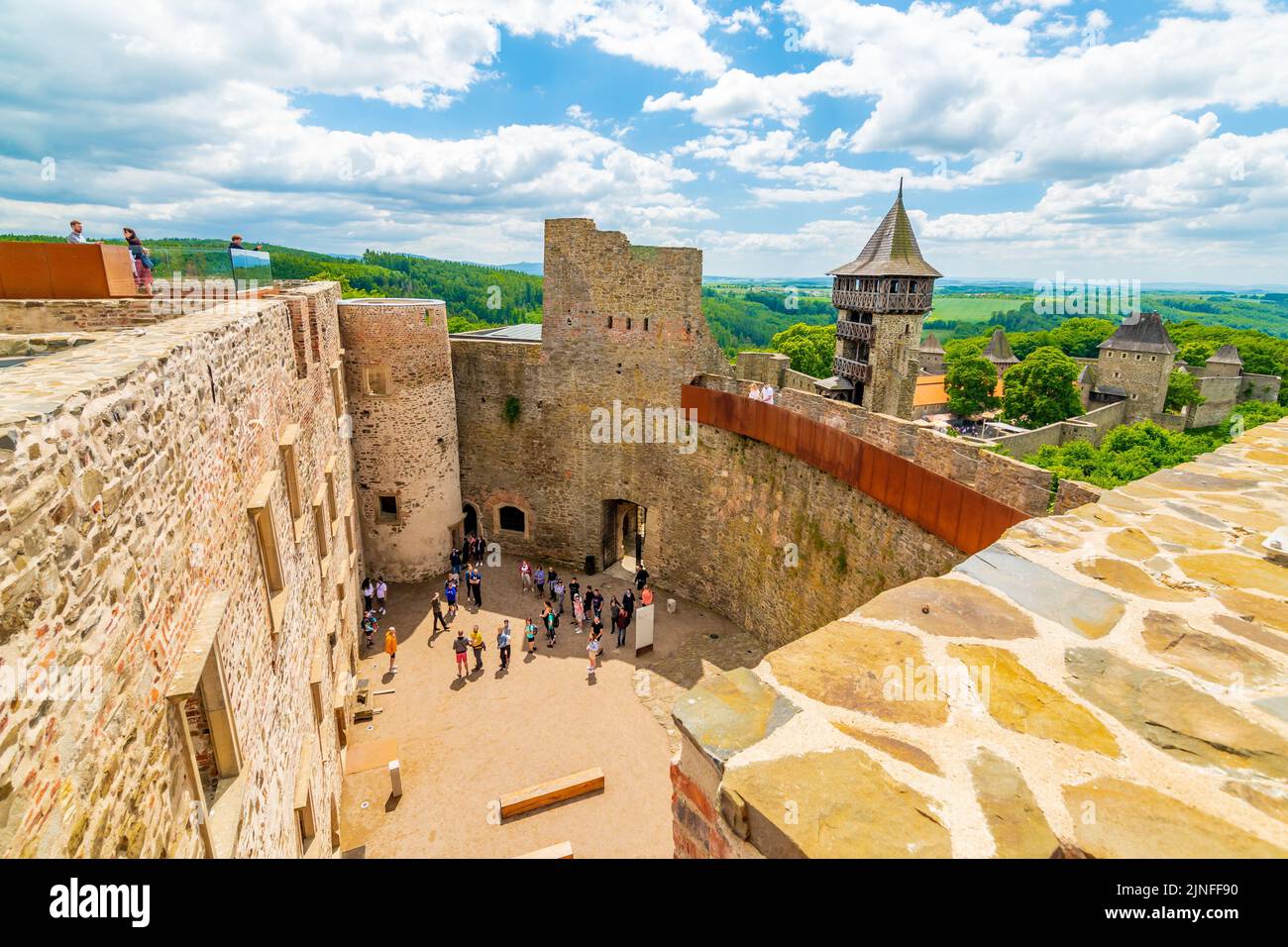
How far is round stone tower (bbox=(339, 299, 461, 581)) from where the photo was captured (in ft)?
51.7

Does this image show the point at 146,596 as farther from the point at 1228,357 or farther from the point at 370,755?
the point at 1228,357

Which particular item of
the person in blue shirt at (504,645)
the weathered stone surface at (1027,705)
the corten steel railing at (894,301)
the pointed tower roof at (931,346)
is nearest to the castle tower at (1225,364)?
the pointed tower roof at (931,346)

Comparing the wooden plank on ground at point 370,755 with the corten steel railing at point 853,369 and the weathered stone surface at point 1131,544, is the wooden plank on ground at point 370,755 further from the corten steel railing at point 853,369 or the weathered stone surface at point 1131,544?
the corten steel railing at point 853,369

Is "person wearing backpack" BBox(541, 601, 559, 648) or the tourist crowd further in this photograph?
"person wearing backpack" BBox(541, 601, 559, 648)

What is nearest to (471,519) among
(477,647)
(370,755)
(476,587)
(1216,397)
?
(476,587)

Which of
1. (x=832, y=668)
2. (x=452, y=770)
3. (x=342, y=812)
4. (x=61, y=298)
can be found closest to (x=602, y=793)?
(x=452, y=770)

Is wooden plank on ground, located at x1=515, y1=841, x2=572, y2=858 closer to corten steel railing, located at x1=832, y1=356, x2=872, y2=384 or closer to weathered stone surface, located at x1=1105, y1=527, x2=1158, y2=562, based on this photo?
weathered stone surface, located at x1=1105, y1=527, x2=1158, y2=562

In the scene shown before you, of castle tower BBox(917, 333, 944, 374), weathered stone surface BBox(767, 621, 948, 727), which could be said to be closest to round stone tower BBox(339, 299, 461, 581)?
weathered stone surface BBox(767, 621, 948, 727)

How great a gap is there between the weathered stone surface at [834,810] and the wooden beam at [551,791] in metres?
9.30

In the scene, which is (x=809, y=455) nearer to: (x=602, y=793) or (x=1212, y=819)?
(x=602, y=793)

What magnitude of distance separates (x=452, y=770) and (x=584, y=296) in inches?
443

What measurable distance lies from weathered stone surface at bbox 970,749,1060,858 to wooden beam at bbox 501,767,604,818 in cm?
943

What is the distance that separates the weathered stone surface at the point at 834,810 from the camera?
6.22 ft

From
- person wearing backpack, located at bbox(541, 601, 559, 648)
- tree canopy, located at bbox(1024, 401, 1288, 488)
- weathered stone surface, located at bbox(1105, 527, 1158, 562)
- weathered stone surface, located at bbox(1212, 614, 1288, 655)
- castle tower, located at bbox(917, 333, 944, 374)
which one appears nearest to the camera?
weathered stone surface, located at bbox(1212, 614, 1288, 655)
